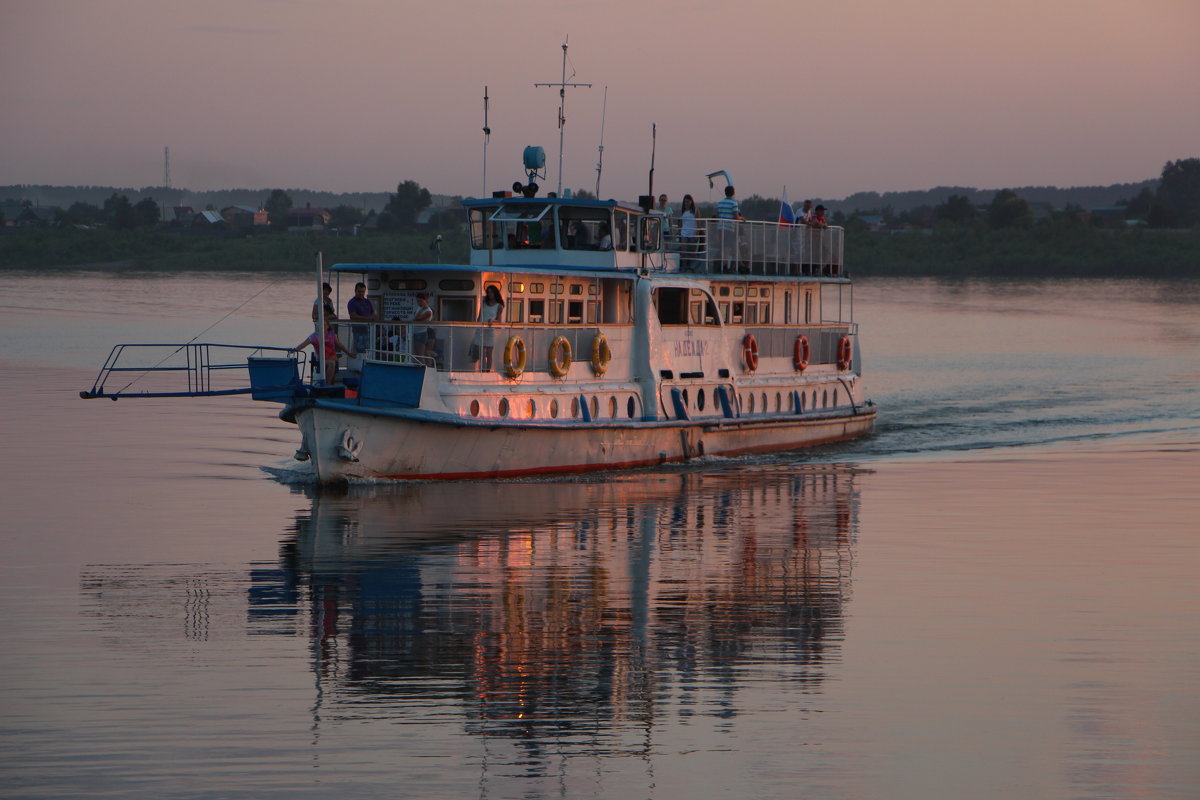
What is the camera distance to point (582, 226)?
3195 centimetres

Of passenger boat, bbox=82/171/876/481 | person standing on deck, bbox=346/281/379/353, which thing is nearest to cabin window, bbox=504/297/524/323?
passenger boat, bbox=82/171/876/481

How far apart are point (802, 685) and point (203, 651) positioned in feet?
20.7

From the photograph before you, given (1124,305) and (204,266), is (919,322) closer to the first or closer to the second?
(1124,305)

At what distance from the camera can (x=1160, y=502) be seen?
27359mm

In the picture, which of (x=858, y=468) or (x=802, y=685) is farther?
(x=858, y=468)

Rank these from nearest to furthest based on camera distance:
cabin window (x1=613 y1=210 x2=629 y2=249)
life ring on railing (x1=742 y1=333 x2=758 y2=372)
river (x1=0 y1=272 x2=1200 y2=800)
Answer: river (x1=0 y1=272 x2=1200 y2=800) → cabin window (x1=613 y1=210 x2=629 y2=249) → life ring on railing (x1=742 y1=333 x2=758 y2=372)

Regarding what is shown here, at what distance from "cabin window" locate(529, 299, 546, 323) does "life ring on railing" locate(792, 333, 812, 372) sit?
9004 mm

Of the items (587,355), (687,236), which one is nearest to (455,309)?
(587,355)

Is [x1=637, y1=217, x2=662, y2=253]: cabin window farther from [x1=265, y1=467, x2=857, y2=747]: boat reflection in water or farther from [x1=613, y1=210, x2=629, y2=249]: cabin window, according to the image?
[x1=265, y1=467, x2=857, y2=747]: boat reflection in water

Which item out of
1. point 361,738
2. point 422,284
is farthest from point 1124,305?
point 361,738

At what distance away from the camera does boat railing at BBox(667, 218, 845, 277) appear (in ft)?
112

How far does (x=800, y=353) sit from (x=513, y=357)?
10.7 m

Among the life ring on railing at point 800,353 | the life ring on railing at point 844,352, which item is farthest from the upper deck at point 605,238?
the life ring on railing at point 844,352

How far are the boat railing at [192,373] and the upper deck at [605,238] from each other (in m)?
5.18
